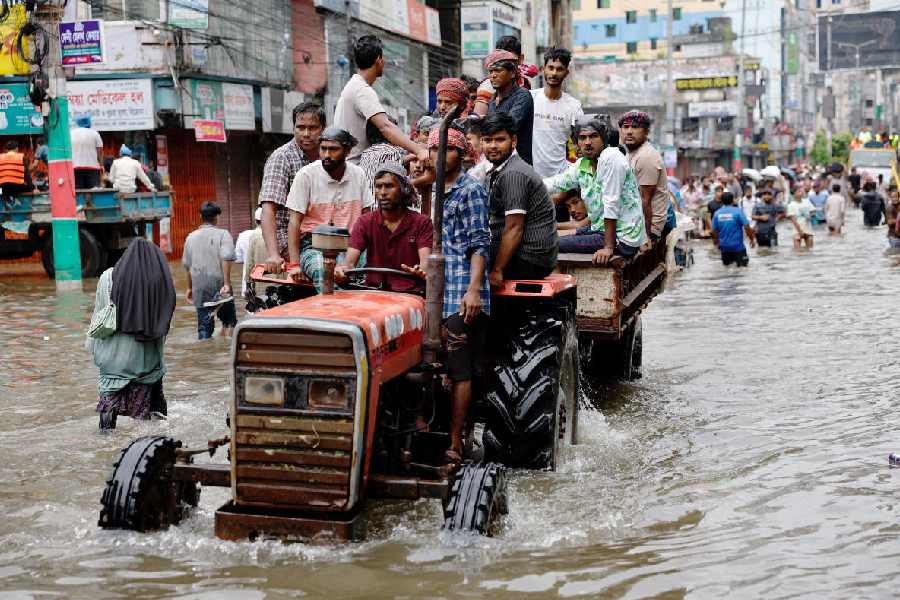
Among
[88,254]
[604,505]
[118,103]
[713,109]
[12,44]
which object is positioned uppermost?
[713,109]

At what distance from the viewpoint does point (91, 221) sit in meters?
21.5

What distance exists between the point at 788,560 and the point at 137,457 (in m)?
3.44

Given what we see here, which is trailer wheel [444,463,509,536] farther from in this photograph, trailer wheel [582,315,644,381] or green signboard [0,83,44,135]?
green signboard [0,83,44,135]

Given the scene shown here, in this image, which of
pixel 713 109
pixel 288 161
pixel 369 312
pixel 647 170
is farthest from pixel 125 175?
pixel 713 109

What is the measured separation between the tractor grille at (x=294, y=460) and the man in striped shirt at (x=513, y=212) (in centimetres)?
192

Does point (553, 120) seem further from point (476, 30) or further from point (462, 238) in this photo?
point (476, 30)

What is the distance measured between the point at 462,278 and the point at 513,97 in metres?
2.72

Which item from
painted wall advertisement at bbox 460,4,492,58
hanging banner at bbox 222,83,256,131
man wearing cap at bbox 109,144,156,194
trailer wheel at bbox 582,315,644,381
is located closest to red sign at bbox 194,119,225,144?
hanging banner at bbox 222,83,256,131

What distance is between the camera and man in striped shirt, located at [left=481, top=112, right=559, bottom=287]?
7.49 meters

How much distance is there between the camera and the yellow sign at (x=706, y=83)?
7981 cm

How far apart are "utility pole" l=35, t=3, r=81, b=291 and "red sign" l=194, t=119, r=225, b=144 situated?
7341mm

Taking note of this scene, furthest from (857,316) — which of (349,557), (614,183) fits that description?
(349,557)

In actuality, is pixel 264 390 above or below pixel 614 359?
above

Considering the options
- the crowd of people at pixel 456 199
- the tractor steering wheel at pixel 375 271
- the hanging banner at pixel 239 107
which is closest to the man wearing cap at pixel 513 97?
the crowd of people at pixel 456 199
